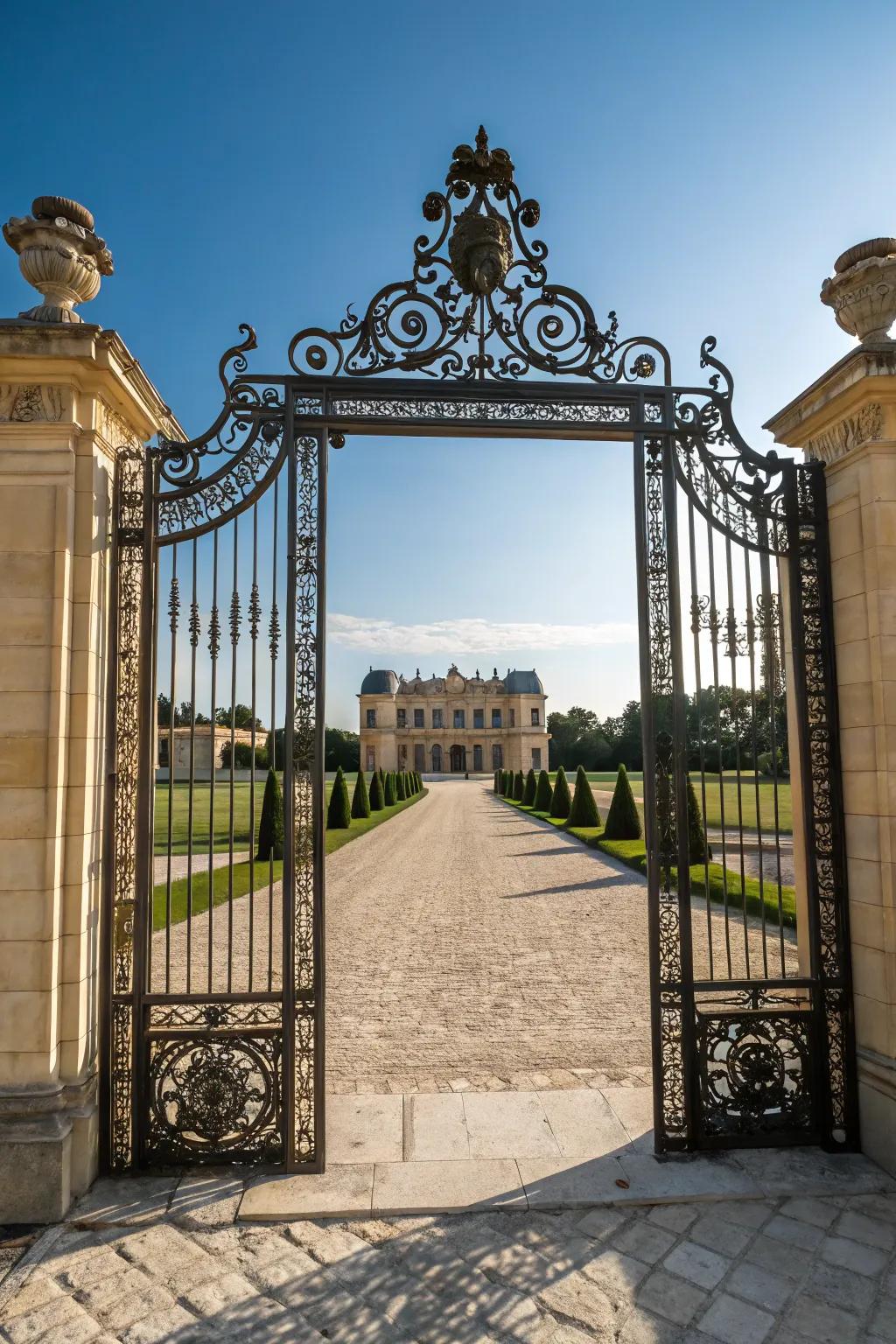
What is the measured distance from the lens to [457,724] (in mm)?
82250

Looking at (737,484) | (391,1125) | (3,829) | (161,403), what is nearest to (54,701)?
(3,829)

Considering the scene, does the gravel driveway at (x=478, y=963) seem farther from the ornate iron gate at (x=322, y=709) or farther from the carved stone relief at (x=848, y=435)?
the carved stone relief at (x=848, y=435)

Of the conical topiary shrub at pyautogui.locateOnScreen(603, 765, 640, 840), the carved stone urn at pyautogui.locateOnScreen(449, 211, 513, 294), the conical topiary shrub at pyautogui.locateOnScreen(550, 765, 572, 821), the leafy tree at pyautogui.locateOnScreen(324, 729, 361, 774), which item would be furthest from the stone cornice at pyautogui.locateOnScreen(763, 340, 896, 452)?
the leafy tree at pyautogui.locateOnScreen(324, 729, 361, 774)

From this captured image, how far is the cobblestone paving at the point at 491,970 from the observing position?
603 centimetres

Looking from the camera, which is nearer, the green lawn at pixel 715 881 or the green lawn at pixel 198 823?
the green lawn at pixel 715 881

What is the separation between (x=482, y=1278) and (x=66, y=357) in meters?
4.88

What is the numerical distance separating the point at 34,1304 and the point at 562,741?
77.3 m

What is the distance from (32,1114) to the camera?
13.0 ft

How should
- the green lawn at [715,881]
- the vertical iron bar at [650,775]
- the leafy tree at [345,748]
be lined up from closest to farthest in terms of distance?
the vertical iron bar at [650,775] < the green lawn at [715,881] < the leafy tree at [345,748]

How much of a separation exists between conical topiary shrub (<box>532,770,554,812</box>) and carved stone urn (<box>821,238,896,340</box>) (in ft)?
87.0

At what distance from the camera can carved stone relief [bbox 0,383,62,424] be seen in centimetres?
423

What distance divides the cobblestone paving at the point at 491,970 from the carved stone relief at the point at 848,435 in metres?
3.80

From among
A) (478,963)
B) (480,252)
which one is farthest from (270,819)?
(480,252)

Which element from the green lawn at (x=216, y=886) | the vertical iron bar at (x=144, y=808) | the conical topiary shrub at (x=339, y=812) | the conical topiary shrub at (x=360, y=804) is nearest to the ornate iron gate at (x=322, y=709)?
the vertical iron bar at (x=144, y=808)
